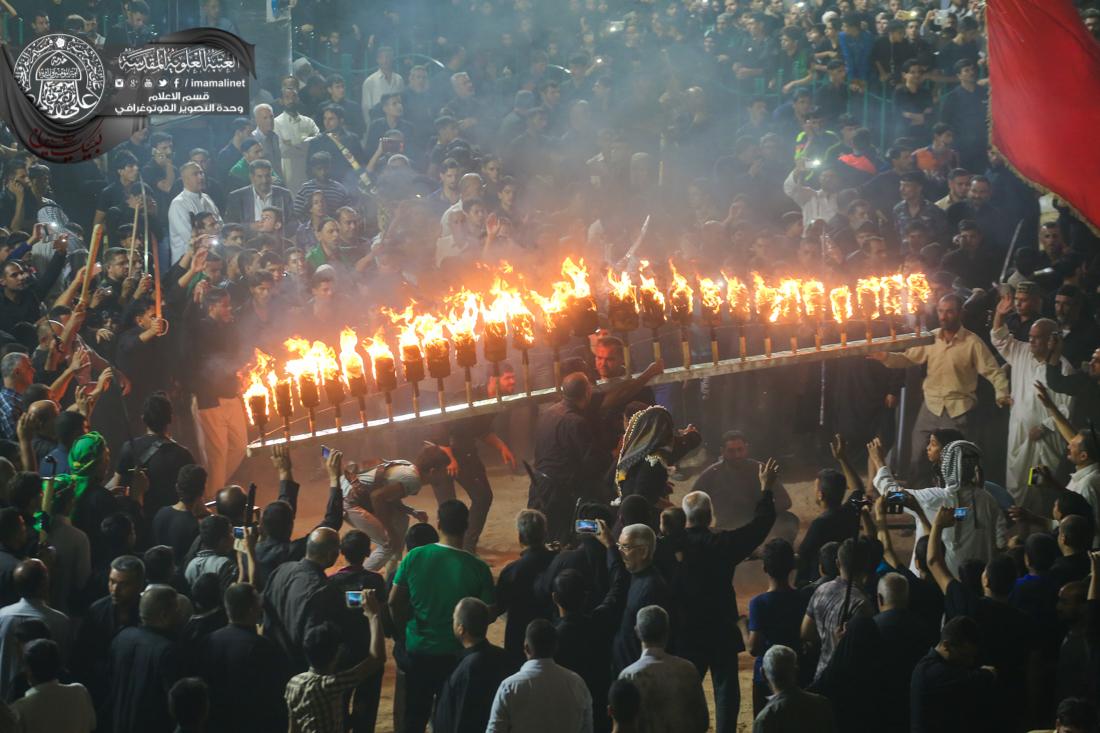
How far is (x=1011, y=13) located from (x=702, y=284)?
428cm

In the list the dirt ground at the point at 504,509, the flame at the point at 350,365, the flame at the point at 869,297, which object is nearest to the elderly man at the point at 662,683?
the dirt ground at the point at 504,509

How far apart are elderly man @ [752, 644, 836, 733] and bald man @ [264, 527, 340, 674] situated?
245 cm

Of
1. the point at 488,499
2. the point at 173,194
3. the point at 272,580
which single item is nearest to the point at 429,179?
the point at 173,194

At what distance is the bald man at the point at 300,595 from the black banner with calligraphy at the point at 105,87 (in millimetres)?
10047

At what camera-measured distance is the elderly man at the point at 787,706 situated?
6.22 metres

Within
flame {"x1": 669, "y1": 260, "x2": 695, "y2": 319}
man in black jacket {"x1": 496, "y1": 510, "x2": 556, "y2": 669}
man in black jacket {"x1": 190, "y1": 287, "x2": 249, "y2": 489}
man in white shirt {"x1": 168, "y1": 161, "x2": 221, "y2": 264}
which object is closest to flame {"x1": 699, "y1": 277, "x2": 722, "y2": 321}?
flame {"x1": 669, "y1": 260, "x2": 695, "y2": 319}

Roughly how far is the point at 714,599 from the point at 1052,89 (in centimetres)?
673

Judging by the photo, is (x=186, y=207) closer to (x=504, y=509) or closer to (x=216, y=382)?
(x=216, y=382)

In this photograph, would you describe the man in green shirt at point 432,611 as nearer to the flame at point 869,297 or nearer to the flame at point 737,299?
the flame at point 737,299

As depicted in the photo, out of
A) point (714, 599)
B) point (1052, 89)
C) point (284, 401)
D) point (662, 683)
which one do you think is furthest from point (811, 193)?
point (662, 683)

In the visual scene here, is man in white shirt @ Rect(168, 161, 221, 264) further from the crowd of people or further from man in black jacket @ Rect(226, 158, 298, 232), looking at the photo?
man in black jacket @ Rect(226, 158, 298, 232)

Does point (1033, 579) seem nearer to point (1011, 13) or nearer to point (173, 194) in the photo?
point (1011, 13)

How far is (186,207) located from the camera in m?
14.9

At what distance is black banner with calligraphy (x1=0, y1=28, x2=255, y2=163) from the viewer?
52.8 feet
